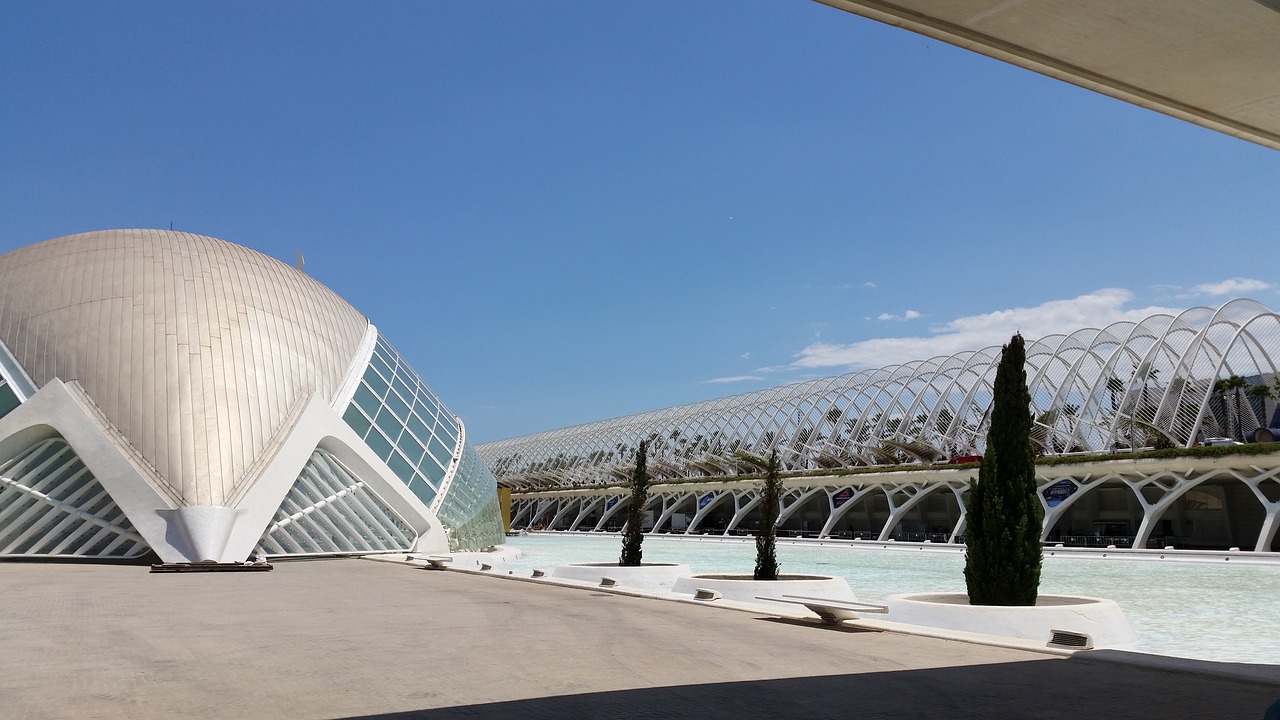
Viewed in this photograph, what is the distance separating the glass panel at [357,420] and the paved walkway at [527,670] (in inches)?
700

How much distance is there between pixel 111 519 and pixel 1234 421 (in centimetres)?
4467

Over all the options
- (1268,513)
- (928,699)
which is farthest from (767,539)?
(1268,513)

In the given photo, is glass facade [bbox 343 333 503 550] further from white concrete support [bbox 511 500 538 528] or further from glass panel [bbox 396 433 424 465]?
white concrete support [bbox 511 500 538 528]

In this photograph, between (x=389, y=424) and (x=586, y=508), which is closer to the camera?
(x=389, y=424)

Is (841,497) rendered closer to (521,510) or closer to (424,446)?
(424,446)

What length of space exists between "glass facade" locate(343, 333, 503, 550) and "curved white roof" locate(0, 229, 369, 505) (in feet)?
5.33

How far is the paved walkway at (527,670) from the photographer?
6.76 meters

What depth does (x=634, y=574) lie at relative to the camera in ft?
69.3

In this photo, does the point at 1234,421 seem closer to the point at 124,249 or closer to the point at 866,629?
the point at 866,629

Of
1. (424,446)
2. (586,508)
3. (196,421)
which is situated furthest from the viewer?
(586,508)

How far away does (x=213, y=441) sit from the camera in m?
28.4

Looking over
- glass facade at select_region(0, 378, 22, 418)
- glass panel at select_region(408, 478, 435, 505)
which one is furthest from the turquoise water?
glass facade at select_region(0, 378, 22, 418)

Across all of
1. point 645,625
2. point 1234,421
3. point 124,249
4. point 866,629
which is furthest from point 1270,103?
point 1234,421

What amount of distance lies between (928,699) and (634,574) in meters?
14.3
